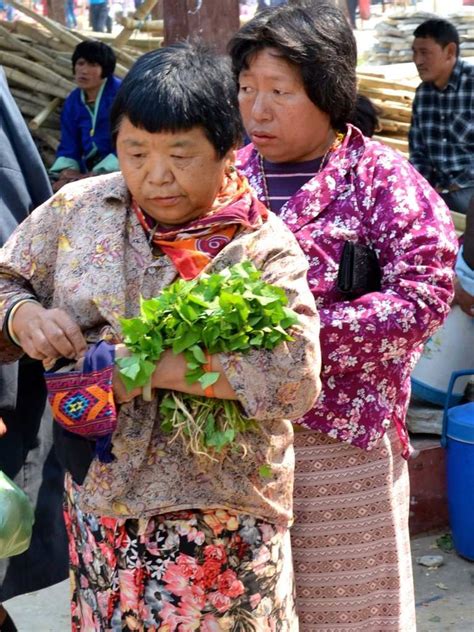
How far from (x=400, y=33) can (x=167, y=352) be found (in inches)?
723

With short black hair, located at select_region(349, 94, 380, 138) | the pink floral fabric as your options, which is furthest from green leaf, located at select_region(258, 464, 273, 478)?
short black hair, located at select_region(349, 94, 380, 138)

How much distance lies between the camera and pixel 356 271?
2539 mm

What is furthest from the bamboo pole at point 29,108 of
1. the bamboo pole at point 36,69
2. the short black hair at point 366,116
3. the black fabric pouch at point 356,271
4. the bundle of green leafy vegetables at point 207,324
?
the bundle of green leafy vegetables at point 207,324

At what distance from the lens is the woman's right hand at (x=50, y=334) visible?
2084mm

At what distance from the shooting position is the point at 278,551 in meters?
2.29

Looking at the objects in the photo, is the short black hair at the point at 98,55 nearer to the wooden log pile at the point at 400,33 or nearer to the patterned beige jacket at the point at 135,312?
the patterned beige jacket at the point at 135,312

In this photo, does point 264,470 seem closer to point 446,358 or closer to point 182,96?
point 182,96

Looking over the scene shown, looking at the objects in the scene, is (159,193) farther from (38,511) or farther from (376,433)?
(38,511)

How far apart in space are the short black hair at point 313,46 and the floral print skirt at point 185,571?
3.41ft

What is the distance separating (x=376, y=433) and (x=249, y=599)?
577 millimetres

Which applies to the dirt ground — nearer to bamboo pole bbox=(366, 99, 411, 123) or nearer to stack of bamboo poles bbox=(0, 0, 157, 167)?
bamboo pole bbox=(366, 99, 411, 123)

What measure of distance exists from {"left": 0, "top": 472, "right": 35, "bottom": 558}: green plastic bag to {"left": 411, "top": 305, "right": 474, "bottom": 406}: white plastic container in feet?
9.18

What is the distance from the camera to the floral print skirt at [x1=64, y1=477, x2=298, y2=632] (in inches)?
86.4

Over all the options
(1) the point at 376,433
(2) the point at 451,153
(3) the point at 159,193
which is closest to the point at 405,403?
(1) the point at 376,433
